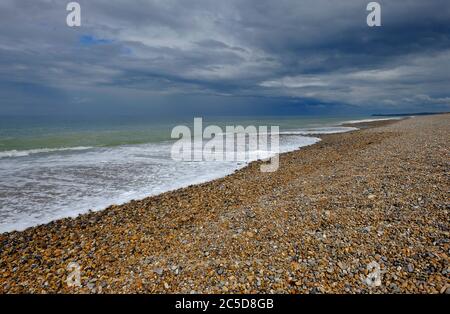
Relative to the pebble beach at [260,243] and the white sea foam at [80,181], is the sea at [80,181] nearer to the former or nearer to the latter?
the white sea foam at [80,181]

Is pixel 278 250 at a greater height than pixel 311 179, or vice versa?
pixel 311 179

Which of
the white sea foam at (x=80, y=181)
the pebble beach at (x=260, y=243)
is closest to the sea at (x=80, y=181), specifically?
the white sea foam at (x=80, y=181)

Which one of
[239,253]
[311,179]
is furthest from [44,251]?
[311,179]

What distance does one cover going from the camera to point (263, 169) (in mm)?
14070

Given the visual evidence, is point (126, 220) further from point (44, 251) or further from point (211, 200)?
point (211, 200)

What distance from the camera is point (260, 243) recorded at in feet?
18.5

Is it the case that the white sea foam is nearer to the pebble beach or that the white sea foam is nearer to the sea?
the sea

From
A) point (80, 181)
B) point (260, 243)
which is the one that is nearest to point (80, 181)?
point (80, 181)

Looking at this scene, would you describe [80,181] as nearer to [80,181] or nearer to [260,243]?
[80,181]

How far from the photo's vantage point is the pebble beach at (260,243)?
14.8 feet

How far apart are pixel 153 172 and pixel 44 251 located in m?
8.81

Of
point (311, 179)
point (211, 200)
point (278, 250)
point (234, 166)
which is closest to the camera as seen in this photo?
point (278, 250)
